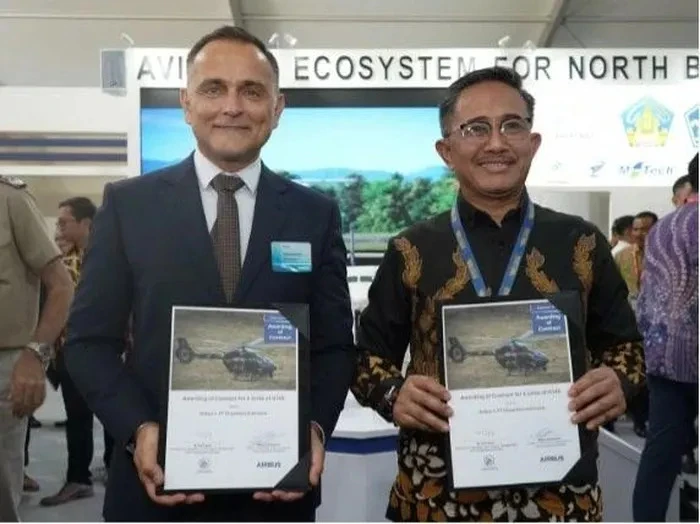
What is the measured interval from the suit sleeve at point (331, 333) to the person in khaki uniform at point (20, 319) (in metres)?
1.37

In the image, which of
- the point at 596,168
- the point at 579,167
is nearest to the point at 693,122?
the point at 596,168

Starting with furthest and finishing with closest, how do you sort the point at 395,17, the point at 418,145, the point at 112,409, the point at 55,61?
the point at 55,61, the point at 395,17, the point at 418,145, the point at 112,409

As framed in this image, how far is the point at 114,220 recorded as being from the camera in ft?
4.88

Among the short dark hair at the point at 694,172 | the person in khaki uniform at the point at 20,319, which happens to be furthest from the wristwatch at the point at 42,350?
the short dark hair at the point at 694,172

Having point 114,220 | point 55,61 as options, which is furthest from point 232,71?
point 55,61

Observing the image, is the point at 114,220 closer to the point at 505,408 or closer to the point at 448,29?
the point at 505,408

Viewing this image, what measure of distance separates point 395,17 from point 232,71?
9.79 metres

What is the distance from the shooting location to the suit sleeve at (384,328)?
1.58 metres

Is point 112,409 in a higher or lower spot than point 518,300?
lower

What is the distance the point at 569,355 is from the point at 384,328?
13.8 inches

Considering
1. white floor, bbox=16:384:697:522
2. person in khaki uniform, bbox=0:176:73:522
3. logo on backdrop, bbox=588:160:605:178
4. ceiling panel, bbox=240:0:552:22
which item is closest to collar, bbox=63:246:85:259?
white floor, bbox=16:384:697:522

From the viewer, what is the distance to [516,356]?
141 cm

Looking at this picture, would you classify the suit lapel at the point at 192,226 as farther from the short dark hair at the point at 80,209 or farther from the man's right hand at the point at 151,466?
the short dark hair at the point at 80,209

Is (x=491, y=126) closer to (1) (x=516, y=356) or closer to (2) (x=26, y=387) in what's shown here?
(1) (x=516, y=356)
